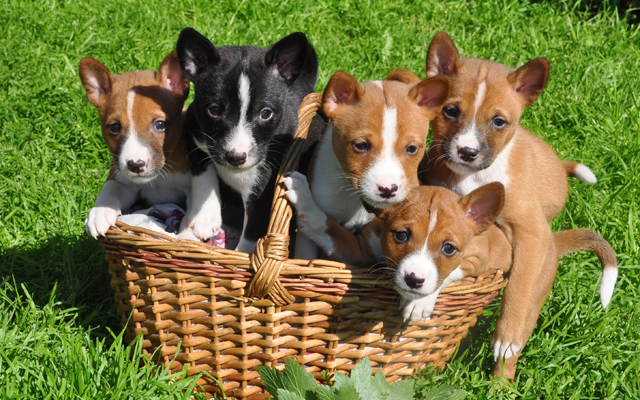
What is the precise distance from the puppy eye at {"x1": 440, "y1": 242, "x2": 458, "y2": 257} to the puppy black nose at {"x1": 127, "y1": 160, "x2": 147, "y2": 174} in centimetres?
170

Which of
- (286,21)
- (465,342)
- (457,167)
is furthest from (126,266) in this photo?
(286,21)

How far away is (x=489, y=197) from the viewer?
3.11 meters

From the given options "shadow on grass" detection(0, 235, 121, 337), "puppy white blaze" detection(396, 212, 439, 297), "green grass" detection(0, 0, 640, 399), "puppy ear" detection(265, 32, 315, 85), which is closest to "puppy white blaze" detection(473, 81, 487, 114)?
"puppy white blaze" detection(396, 212, 439, 297)

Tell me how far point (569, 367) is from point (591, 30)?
179 inches

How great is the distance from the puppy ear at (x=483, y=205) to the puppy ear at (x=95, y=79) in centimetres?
221

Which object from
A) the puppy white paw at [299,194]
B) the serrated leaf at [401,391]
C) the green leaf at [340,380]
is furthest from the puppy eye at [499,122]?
the green leaf at [340,380]

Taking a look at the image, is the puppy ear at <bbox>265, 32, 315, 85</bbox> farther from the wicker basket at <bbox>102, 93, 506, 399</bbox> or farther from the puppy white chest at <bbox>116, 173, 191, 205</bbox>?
the puppy white chest at <bbox>116, 173, 191, 205</bbox>

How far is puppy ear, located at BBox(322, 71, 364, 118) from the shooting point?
3.27 m

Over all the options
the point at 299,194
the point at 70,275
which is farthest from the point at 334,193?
the point at 70,275

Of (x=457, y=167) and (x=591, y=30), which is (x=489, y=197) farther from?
(x=591, y=30)

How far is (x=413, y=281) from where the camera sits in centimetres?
292

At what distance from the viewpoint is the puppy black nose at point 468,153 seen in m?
3.34

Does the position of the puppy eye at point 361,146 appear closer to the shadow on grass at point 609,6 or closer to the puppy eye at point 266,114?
the puppy eye at point 266,114

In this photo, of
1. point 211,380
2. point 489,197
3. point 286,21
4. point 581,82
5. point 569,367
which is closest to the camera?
point 489,197
